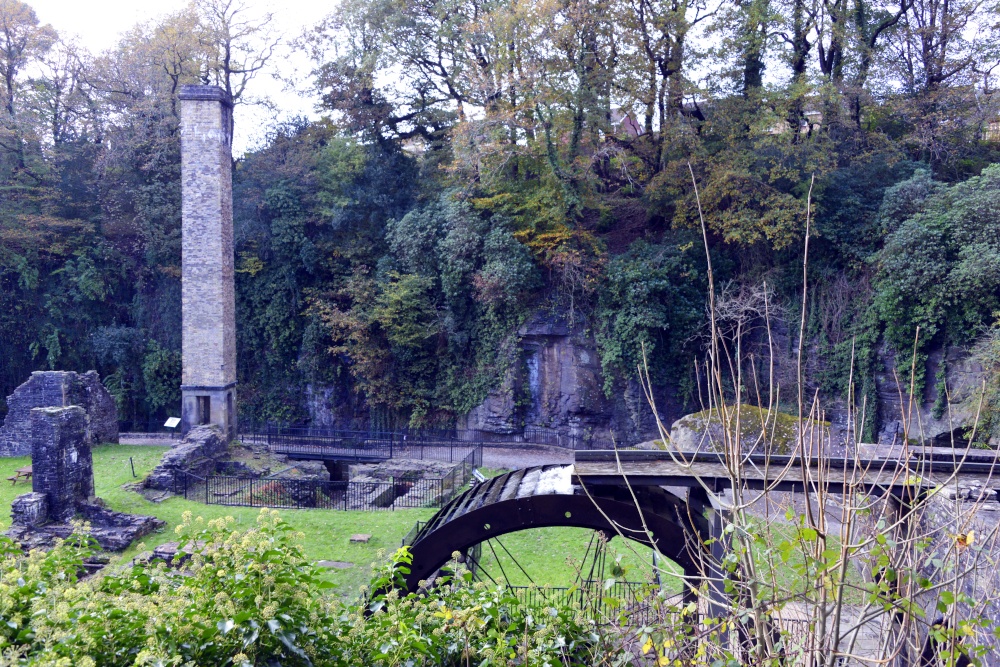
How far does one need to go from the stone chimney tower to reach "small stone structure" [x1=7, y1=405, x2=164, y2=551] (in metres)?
5.87

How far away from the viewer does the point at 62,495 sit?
13328 millimetres

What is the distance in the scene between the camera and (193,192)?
2003 centimetres

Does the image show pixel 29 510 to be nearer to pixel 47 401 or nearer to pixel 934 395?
pixel 47 401

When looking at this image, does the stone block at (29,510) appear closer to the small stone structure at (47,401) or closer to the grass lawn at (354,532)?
the grass lawn at (354,532)

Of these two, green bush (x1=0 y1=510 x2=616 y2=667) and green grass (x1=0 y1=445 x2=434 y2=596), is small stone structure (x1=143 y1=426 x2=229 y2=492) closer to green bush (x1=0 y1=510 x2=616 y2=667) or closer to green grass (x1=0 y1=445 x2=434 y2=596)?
green grass (x1=0 y1=445 x2=434 y2=596)

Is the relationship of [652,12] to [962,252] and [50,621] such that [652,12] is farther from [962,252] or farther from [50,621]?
[50,621]

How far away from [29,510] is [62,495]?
626mm

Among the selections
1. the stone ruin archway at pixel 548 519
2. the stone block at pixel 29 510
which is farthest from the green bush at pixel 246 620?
the stone block at pixel 29 510

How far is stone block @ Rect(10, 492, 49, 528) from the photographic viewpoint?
12.7 metres

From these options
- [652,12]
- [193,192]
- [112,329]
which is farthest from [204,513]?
[652,12]

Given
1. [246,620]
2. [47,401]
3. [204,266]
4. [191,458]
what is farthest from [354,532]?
[47,401]

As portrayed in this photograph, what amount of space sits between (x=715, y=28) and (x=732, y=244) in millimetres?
6379

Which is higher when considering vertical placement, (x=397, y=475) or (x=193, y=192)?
(x=193, y=192)

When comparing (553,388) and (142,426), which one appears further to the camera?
(142,426)
